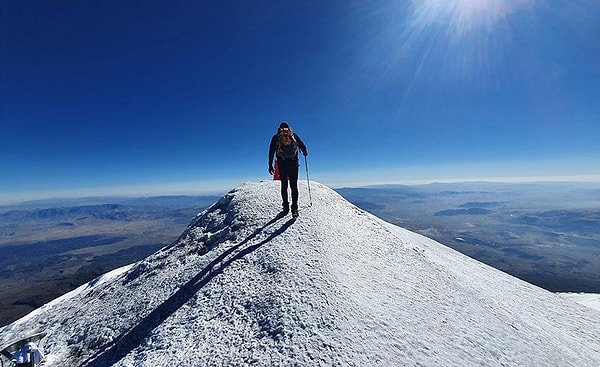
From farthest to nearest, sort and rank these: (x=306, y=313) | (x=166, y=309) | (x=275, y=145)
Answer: (x=275, y=145), (x=166, y=309), (x=306, y=313)

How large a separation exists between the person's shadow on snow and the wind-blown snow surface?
6 centimetres

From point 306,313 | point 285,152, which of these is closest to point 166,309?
point 306,313

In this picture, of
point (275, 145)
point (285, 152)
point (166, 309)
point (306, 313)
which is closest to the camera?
point (306, 313)

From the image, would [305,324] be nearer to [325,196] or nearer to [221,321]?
[221,321]

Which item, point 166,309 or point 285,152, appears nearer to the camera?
point 166,309

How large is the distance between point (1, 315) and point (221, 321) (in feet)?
645

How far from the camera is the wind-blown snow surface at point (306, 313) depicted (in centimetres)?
688

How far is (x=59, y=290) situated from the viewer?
14812 cm

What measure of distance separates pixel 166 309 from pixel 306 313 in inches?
202

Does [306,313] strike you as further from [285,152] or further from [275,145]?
[275,145]

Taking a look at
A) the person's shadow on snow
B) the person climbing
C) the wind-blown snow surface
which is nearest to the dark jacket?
the person climbing

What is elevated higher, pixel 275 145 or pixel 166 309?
pixel 275 145

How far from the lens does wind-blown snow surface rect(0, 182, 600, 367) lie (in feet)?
22.6

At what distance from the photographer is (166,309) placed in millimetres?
9281
